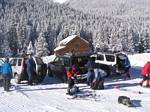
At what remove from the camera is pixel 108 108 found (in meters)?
15.3

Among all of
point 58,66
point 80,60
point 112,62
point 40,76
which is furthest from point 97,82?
point 112,62

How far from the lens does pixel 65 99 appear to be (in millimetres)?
17359

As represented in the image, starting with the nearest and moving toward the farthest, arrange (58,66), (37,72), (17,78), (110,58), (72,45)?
(37,72) → (17,78) → (58,66) → (110,58) → (72,45)

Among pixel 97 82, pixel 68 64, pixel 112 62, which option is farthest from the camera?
pixel 112 62

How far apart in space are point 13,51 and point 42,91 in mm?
89838

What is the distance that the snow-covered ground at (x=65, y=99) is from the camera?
1509cm

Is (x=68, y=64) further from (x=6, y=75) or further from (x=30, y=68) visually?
(x=6, y=75)

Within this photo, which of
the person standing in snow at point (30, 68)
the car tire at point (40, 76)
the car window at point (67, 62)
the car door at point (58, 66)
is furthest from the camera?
the car door at point (58, 66)

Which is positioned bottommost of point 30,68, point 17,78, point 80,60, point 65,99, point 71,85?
point 65,99

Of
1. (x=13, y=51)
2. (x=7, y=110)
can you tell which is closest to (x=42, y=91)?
(x=7, y=110)

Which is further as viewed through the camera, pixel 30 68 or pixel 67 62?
pixel 67 62

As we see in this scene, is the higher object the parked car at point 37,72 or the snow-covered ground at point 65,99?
the parked car at point 37,72

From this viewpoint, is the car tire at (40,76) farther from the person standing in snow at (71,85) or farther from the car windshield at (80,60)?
the person standing in snow at (71,85)

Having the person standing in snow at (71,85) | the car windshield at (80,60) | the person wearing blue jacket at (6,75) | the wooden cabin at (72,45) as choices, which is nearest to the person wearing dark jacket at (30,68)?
the person wearing blue jacket at (6,75)
